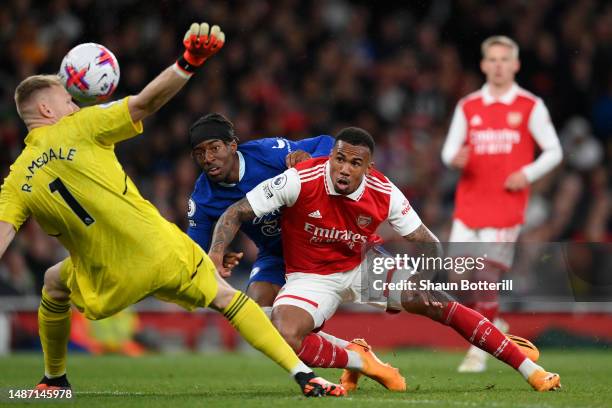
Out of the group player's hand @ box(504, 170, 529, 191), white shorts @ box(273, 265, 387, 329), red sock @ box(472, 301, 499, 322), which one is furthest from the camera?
player's hand @ box(504, 170, 529, 191)

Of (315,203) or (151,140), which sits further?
(151,140)

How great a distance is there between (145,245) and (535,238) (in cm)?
943

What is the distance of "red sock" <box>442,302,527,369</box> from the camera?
7324 mm

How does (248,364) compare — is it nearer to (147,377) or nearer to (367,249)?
(147,377)

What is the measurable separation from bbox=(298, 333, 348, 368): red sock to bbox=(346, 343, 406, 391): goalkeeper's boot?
0.50ft

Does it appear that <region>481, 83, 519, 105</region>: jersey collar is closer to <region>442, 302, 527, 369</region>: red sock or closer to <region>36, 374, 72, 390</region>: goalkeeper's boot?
<region>442, 302, 527, 369</region>: red sock

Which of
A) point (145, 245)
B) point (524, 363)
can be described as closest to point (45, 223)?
point (145, 245)

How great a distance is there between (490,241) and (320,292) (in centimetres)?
332

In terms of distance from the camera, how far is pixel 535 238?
1506cm

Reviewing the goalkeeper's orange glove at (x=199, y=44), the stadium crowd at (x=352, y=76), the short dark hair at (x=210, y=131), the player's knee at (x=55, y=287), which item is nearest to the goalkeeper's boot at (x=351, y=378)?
the short dark hair at (x=210, y=131)

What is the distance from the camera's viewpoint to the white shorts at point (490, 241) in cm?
1044

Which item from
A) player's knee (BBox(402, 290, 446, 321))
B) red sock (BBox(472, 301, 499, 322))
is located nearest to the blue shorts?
player's knee (BBox(402, 290, 446, 321))

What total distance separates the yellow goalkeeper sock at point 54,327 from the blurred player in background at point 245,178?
130cm

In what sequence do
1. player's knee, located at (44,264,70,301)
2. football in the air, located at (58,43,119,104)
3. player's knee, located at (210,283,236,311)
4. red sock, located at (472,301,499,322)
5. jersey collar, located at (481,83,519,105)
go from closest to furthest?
football in the air, located at (58,43,119,104) < player's knee, located at (210,283,236,311) < player's knee, located at (44,264,70,301) < red sock, located at (472,301,499,322) < jersey collar, located at (481,83,519,105)
